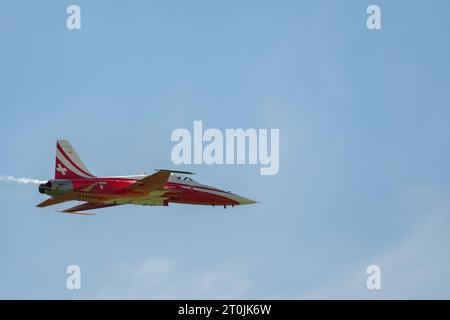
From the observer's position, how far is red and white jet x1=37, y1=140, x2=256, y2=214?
2591 inches

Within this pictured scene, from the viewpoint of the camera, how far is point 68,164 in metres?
67.4

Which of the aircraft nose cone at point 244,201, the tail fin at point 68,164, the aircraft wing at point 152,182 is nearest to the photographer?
the aircraft wing at point 152,182

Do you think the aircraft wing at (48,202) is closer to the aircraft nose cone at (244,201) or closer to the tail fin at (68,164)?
the tail fin at (68,164)

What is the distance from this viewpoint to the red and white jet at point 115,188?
216 feet

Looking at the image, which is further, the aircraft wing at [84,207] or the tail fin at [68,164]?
the aircraft wing at [84,207]

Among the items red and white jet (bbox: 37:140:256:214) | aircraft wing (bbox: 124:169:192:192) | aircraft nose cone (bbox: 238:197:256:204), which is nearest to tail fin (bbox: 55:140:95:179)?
red and white jet (bbox: 37:140:256:214)

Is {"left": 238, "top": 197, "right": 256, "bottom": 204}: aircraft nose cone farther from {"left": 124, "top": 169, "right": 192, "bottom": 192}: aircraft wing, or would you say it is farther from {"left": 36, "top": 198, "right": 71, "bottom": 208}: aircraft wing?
{"left": 36, "top": 198, "right": 71, "bottom": 208}: aircraft wing

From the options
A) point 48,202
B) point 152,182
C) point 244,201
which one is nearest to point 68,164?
point 48,202

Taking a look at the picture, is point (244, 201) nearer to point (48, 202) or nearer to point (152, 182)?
point (152, 182)

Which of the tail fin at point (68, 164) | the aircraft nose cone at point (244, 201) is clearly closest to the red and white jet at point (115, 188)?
the tail fin at point (68, 164)
